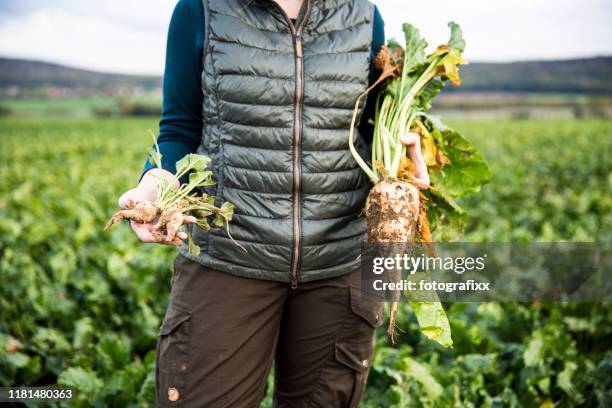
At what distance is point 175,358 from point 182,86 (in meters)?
0.91

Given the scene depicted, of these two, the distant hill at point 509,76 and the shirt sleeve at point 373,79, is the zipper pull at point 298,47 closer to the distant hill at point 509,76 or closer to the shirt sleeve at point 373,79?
the shirt sleeve at point 373,79

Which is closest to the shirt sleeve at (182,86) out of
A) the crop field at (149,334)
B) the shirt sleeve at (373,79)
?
the shirt sleeve at (373,79)

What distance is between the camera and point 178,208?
1671mm

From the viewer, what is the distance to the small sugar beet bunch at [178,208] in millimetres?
1626

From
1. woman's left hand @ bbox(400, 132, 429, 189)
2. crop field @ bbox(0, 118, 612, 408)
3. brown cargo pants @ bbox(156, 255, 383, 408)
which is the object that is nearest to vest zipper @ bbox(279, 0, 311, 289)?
brown cargo pants @ bbox(156, 255, 383, 408)

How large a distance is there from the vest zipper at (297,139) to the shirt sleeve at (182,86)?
30 centimetres

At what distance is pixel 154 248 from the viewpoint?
211 inches

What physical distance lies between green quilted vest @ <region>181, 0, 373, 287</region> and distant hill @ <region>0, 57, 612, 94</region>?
39.4 m

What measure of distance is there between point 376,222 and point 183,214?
69 centimetres

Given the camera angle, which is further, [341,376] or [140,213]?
[341,376]

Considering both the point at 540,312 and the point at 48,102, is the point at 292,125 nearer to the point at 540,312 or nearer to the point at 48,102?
the point at 540,312

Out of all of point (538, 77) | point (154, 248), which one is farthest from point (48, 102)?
point (154, 248)

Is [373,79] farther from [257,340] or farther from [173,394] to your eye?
[173,394]

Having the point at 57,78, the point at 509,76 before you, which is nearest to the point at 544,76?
the point at 509,76
